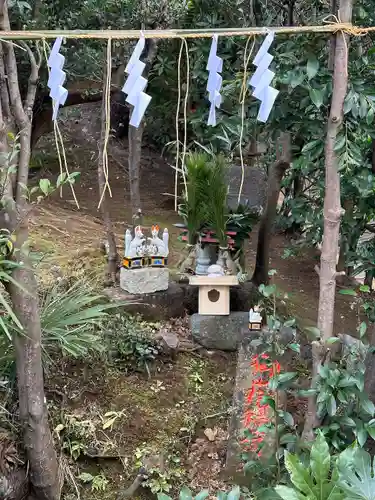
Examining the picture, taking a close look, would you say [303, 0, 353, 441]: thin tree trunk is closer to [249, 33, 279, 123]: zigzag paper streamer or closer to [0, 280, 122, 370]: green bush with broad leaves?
[249, 33, 279, 123]: zigzag paper streamer

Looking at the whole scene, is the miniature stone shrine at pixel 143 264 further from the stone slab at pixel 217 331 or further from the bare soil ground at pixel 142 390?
the bare soil ground at pixel 142 390

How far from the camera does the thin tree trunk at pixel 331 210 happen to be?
2.17m

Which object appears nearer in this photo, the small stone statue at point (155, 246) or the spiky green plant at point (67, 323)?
the spiky green plant at point (67, 323)

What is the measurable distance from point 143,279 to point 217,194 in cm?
85

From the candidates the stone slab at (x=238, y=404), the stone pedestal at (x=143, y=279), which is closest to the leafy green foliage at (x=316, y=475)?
the stone slab at (x=238, y=404)

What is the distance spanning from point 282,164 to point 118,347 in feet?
5.72

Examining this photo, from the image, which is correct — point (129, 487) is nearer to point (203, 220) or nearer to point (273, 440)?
point (273, 440)

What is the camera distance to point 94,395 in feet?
10.9

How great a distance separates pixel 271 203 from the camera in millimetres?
4312

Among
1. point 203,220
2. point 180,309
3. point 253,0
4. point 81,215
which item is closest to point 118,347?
point 180,309

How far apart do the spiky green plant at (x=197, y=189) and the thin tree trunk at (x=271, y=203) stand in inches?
21.5

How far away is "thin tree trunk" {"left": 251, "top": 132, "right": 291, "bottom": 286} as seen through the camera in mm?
4027

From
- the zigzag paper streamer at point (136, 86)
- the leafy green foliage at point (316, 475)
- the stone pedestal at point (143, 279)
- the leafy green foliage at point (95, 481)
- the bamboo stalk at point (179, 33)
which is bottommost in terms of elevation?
the leafy green foliage at point (95, 481)

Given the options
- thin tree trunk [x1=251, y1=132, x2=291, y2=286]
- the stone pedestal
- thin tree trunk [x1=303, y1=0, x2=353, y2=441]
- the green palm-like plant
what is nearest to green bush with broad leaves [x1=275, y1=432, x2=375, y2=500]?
thin tree trunk [x1=303, y1=0, x2=353, y2=441]
